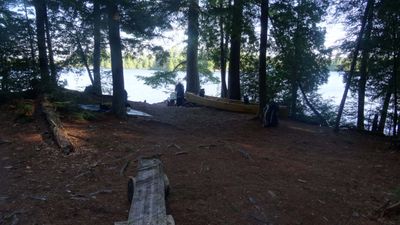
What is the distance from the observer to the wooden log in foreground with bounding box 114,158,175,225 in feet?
13.1

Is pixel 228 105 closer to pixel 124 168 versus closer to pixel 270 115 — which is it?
pixel 270 115

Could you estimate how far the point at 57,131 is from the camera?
845 centimetres

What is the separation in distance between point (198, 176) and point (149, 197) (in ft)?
6.20

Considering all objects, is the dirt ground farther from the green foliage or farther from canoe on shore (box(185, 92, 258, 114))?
canoe on shore (box(185, 92, 258, 114))

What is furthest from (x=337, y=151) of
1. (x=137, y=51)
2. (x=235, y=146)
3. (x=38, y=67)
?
(x=38, y=67)

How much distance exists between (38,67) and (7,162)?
293 inches

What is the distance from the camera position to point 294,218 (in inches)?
187

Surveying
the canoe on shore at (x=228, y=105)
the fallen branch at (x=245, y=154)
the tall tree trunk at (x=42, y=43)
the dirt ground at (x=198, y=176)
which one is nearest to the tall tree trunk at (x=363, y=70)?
the canoe on shore at (x=228, y=105)

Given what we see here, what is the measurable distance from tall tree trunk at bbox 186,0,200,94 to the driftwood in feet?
28.4

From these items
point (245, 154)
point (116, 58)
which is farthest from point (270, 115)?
point (116, 58)

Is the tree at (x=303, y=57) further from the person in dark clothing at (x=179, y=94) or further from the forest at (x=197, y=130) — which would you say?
the person in dark clothing at (x=179, y=94)

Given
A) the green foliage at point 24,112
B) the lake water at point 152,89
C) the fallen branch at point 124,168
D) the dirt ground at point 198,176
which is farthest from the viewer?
the lake water at point 152,89

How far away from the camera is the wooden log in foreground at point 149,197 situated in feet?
13.1

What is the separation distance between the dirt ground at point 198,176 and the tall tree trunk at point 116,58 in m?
0.69
